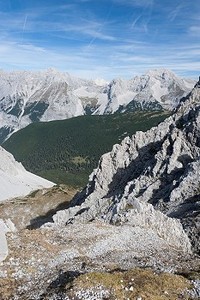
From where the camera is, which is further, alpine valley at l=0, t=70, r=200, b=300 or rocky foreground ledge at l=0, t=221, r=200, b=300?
alpine valley at l=0, t=70, r=200, b=300

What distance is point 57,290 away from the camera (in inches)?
1283

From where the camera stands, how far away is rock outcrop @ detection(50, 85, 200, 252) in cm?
6053

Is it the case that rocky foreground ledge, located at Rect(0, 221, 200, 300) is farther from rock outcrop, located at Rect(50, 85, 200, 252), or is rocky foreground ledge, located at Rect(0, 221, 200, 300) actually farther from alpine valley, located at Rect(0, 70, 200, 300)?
rock outcrop, located at Rect(50, 85, 200, 252)

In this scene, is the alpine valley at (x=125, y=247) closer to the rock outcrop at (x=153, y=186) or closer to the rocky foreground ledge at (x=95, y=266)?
the rocky foreground ledge at (x=95, y=266)

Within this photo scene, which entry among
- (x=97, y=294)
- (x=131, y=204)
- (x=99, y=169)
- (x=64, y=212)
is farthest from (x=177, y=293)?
(x=99, y=169)

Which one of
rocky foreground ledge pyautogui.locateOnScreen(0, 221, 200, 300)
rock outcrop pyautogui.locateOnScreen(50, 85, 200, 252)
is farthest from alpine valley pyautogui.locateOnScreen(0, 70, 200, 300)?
rock outcrop pyautogui.locateOnScreen(50, 85, 200, 252)

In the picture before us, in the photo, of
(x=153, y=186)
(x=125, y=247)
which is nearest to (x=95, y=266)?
(x=125, y=247)

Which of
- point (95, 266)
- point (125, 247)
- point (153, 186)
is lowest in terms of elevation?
point (125, 247)

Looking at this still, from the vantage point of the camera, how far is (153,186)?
94688mm

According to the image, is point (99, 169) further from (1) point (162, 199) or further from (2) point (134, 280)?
(2) point (134, 280)

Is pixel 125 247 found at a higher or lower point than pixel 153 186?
lower

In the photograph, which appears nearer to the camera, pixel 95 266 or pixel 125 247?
pixel 95 266

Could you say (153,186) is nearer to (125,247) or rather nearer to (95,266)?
(125,247)

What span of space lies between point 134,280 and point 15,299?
10080 millimetres
